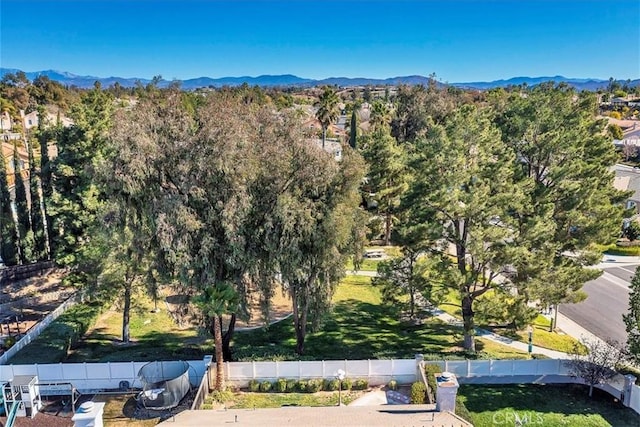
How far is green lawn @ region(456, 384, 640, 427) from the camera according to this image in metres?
16.3

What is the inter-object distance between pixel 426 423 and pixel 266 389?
22.8 ft

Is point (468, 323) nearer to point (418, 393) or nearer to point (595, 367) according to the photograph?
point (595, 367)

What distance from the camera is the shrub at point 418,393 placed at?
652 inches

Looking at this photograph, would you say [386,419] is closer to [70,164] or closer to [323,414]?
[323,414]

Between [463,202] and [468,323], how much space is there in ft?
18.7

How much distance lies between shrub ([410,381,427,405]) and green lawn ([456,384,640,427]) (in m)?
1.72

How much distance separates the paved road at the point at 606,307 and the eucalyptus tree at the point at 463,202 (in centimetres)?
878

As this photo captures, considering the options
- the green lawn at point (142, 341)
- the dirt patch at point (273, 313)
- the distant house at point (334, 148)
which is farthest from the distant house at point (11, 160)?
the distant house at point (334, 148)

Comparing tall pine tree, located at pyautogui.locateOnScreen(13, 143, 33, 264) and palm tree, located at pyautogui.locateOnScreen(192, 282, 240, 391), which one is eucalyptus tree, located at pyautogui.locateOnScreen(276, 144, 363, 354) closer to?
palm tree, located at pyautogui.locateOnScreen(192, 282, 240, 391)

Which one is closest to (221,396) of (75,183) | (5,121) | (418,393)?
(418,393)

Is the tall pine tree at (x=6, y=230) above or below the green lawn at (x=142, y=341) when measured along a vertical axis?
above

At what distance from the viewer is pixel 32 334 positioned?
74.3 feet

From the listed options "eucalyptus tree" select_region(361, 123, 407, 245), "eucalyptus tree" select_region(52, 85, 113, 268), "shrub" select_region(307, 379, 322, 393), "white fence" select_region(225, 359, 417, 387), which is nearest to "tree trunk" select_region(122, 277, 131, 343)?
"eucalyptus tree" select_region(52, 85, 113, 268)

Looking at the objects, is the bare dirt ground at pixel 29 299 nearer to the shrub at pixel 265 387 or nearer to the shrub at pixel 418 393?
the shrub at pixel 265 387
